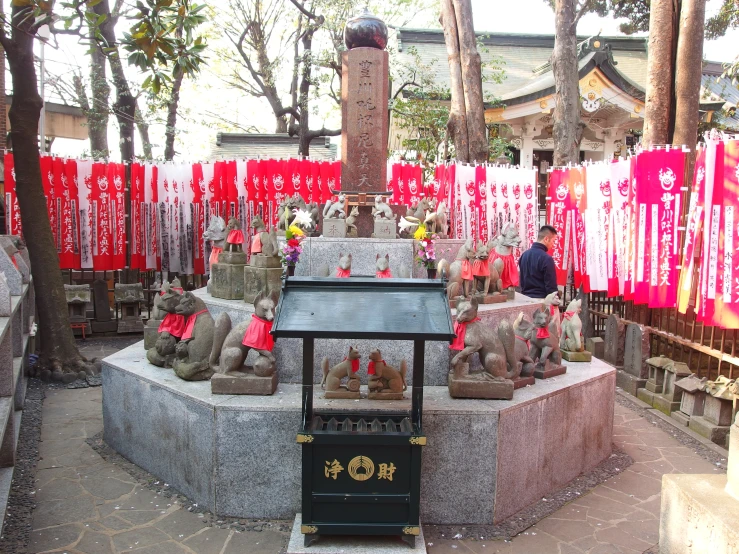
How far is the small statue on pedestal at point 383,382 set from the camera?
5266mm

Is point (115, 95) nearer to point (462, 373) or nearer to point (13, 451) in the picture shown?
point (13, 451)

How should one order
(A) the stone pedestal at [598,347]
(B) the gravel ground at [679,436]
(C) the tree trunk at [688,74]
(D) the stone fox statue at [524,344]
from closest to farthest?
(D) the stone fox statue at [524,344]
(B) the gravel ground at [679,436]
(C) the tree trunk at [688,74]
(A) the stone pedestal at [598,347]

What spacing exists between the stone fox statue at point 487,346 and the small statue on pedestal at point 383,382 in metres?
0.56

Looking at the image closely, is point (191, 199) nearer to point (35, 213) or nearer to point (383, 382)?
point (35, 213)

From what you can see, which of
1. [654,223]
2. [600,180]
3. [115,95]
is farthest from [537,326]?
[115,95]

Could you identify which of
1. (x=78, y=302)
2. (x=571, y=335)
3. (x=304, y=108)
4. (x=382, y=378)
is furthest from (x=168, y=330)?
(x=304, y=108)

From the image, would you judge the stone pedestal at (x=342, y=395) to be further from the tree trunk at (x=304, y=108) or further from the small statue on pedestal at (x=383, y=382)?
the tree trunk at (x=304, y=108)

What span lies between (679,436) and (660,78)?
5.78m

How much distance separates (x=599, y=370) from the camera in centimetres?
640

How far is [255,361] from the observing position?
17.7 feet

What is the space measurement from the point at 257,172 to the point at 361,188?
190 inches

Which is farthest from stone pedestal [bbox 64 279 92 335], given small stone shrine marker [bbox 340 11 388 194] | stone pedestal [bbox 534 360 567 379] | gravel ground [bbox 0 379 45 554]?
stone pedestal [bbox 534 360 567 379]

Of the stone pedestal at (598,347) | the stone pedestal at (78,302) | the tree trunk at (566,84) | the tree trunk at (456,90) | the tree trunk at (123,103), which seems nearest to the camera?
the stone pedestal at (598,347)

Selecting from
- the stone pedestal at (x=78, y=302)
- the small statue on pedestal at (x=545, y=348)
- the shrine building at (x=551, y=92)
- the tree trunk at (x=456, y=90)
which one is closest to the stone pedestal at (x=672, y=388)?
the small statue on pedestal at (x=545, y=348)
